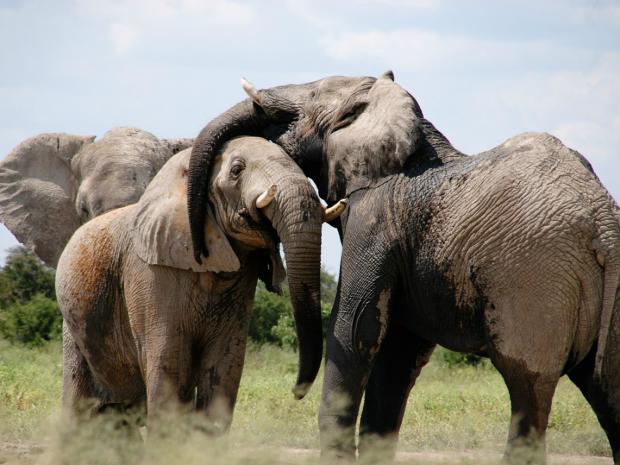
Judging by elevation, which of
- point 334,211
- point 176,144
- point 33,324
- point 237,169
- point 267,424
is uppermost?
point 176,144

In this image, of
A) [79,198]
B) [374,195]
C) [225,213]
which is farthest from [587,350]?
[79,198]

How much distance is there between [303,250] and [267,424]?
179 cm

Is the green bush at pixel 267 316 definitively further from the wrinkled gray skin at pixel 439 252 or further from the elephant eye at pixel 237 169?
the elephant eye at pixel 237 169

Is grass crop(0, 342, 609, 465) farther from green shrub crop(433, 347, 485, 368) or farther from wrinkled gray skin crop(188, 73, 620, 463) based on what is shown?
wrinkled gray skin crop(188, 73, 620, 463)

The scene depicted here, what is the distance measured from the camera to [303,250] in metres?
6.25

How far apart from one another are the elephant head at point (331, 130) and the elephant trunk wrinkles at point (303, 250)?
50cm

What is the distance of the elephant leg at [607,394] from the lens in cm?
610

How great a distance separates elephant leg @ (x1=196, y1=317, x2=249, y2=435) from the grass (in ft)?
0.58

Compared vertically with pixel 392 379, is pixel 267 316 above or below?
above

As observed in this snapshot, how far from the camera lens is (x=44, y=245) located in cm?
988

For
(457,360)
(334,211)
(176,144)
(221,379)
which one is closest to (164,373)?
(221,379)

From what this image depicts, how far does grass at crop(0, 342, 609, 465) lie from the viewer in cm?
647

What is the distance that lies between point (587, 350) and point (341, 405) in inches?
49.9

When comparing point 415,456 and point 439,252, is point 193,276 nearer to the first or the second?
point 439,252
